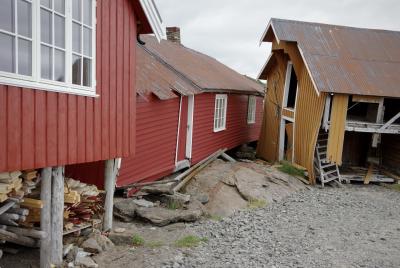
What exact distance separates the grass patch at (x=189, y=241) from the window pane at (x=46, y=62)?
4365 millimetres

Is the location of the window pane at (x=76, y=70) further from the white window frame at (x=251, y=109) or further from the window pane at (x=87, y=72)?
the white window frame at (x=251, y=109)

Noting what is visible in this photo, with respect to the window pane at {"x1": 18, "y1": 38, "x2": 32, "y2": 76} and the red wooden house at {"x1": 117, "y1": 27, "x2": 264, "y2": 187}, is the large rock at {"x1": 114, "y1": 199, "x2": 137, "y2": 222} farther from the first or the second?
the window pane at {"x1": 18, "y1": 38, "x2": 32, "y2": 76}

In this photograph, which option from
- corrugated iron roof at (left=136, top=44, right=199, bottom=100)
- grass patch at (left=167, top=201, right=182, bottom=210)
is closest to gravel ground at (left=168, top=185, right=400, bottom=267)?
grass patch at (left=167, top=201, right=182, bottom=210)

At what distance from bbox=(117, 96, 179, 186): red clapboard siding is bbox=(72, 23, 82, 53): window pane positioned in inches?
169

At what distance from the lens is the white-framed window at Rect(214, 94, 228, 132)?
17.7 metres

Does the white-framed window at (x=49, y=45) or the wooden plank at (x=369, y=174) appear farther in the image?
the wooden plank at (x=369, y=174)

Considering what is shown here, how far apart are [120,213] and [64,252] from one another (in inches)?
102

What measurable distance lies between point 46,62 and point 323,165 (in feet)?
44.3

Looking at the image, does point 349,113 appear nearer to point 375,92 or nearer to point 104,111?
point 375,92

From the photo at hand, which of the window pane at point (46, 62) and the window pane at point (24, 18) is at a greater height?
the window pane at point (24, 18)

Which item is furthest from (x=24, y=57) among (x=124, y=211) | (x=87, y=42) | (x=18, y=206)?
(x=124, y=211)

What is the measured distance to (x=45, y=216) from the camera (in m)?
6.55

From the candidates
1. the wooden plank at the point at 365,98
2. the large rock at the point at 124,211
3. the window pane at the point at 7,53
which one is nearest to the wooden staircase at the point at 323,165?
the wooden plank at the point at 365,98

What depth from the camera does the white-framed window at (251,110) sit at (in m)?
22.6
